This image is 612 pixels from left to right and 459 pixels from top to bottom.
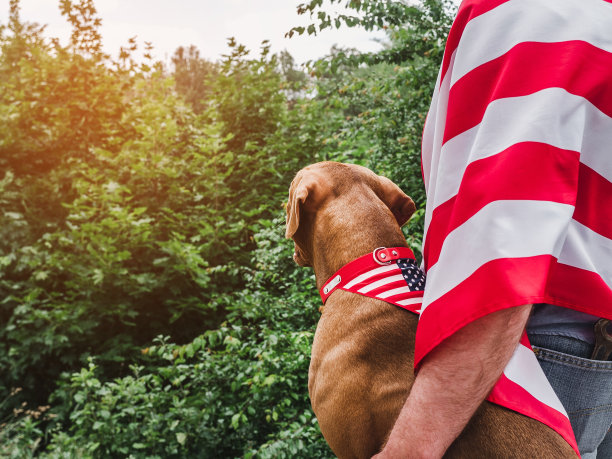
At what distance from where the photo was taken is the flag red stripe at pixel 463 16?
862 mm

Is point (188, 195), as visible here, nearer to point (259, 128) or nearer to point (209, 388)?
point (259, 128)

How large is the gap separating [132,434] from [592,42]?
204 inches

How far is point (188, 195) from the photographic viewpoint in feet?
26.2

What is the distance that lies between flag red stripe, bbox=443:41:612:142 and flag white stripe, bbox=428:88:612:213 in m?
0.01

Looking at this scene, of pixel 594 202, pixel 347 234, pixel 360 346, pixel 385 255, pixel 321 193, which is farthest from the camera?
pixel 321 193

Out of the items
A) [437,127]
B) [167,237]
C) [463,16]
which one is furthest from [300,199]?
[167,237]

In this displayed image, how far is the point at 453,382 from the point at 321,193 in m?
0.95

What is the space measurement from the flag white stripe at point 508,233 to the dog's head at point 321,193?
79 cm

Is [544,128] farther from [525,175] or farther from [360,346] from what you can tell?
[360,346]

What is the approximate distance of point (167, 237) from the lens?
25.6 ft

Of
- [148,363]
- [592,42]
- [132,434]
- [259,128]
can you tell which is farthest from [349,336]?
[259,128]

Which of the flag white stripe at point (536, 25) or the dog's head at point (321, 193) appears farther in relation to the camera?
the dog's head at point (321, 193)

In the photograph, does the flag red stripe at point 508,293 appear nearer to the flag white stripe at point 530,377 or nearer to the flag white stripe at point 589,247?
the flag white stripe at point 589,247

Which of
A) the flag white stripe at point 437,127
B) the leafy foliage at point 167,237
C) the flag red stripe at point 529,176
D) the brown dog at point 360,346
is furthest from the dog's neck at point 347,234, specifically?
the leafy foliage at point 167,237
